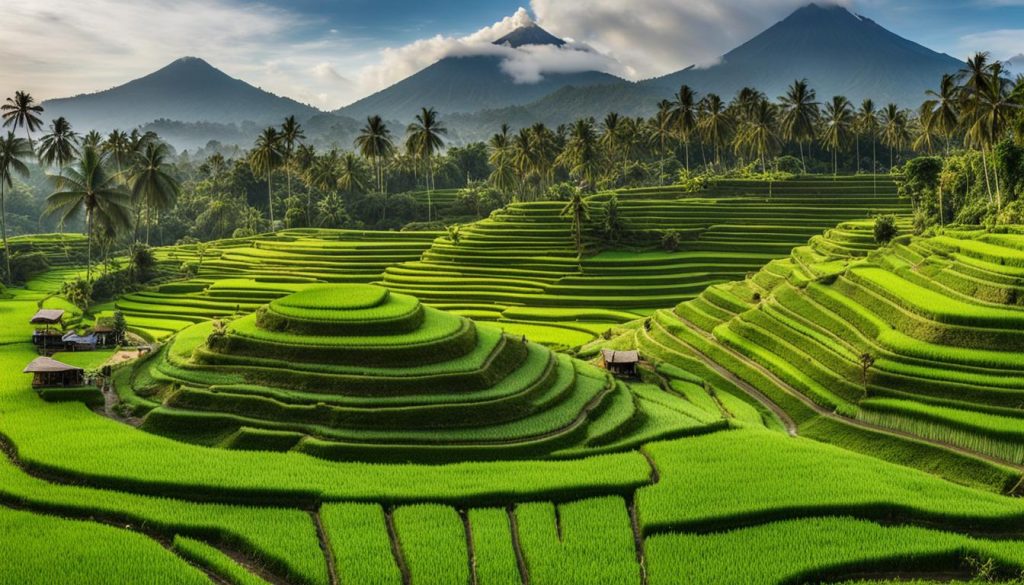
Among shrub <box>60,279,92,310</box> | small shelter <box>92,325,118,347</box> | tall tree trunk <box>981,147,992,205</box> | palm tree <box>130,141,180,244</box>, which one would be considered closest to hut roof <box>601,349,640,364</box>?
small shelter <box>92,325,118,347</box>

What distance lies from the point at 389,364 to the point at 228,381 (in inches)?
221

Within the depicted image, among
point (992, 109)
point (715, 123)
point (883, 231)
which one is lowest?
point (883, 231)

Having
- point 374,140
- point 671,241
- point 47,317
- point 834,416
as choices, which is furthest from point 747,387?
point 374,140

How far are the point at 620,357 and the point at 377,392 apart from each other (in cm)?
1230

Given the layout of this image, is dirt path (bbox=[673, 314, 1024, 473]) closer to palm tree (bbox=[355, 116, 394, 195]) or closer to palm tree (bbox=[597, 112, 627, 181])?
palm tree (bbox=[597, 112, 627, 181])

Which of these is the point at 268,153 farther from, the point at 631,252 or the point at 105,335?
the point at 105,335

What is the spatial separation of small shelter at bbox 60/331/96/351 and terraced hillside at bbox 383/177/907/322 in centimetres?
2307

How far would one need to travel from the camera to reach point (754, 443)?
2333 centimetres

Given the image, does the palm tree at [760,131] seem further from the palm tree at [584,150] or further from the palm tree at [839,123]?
the palm tree at [584,150]

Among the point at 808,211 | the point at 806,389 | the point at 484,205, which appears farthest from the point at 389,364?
the point at 484,205

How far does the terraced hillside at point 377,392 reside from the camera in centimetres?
2316

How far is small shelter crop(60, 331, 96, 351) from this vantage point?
36500 mm

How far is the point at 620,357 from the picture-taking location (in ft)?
108

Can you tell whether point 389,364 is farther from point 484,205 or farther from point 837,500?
point 484,205
